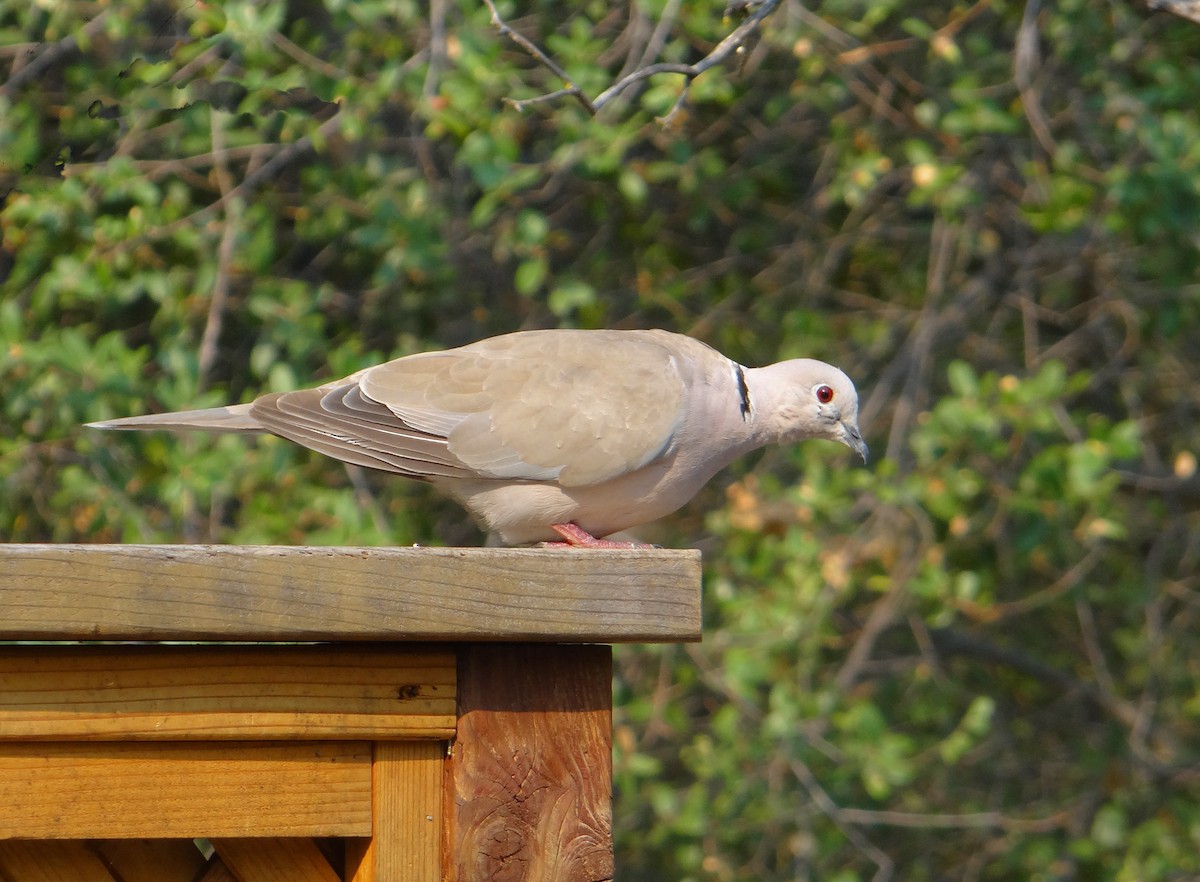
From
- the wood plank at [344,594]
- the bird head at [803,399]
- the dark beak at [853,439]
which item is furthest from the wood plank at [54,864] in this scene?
the dark beak at [853,439]

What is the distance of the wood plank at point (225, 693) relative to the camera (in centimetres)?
153

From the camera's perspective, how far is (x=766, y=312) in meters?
5.70

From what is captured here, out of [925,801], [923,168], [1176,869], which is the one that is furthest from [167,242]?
[1176,869]

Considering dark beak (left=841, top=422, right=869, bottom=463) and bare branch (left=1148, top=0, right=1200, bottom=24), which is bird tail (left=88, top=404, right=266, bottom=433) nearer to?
dark beak (left=841, top=422, right=869, bottom=463)

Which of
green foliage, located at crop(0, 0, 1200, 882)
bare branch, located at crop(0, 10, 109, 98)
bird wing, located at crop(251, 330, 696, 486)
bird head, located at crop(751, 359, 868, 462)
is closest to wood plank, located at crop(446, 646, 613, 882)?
bird wing, located at crop(251, 330, 696, 486)

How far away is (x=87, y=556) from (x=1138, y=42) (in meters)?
4.66

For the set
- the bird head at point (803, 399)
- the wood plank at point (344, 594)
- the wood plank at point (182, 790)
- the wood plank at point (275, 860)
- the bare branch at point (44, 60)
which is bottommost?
the wood plank at point (275, 860)

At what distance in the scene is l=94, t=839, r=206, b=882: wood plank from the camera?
1.64 metres

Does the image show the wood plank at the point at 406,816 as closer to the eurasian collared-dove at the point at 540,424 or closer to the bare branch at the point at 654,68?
the eurasian collared-dove at the point at 540,424

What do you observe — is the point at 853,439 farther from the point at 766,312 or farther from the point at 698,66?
the point at 766,312

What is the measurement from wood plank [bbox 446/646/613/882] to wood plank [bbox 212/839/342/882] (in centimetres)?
18

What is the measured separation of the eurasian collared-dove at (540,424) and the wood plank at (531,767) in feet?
2.89

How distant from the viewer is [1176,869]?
5543mm

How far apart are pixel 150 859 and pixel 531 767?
18.0 inches
